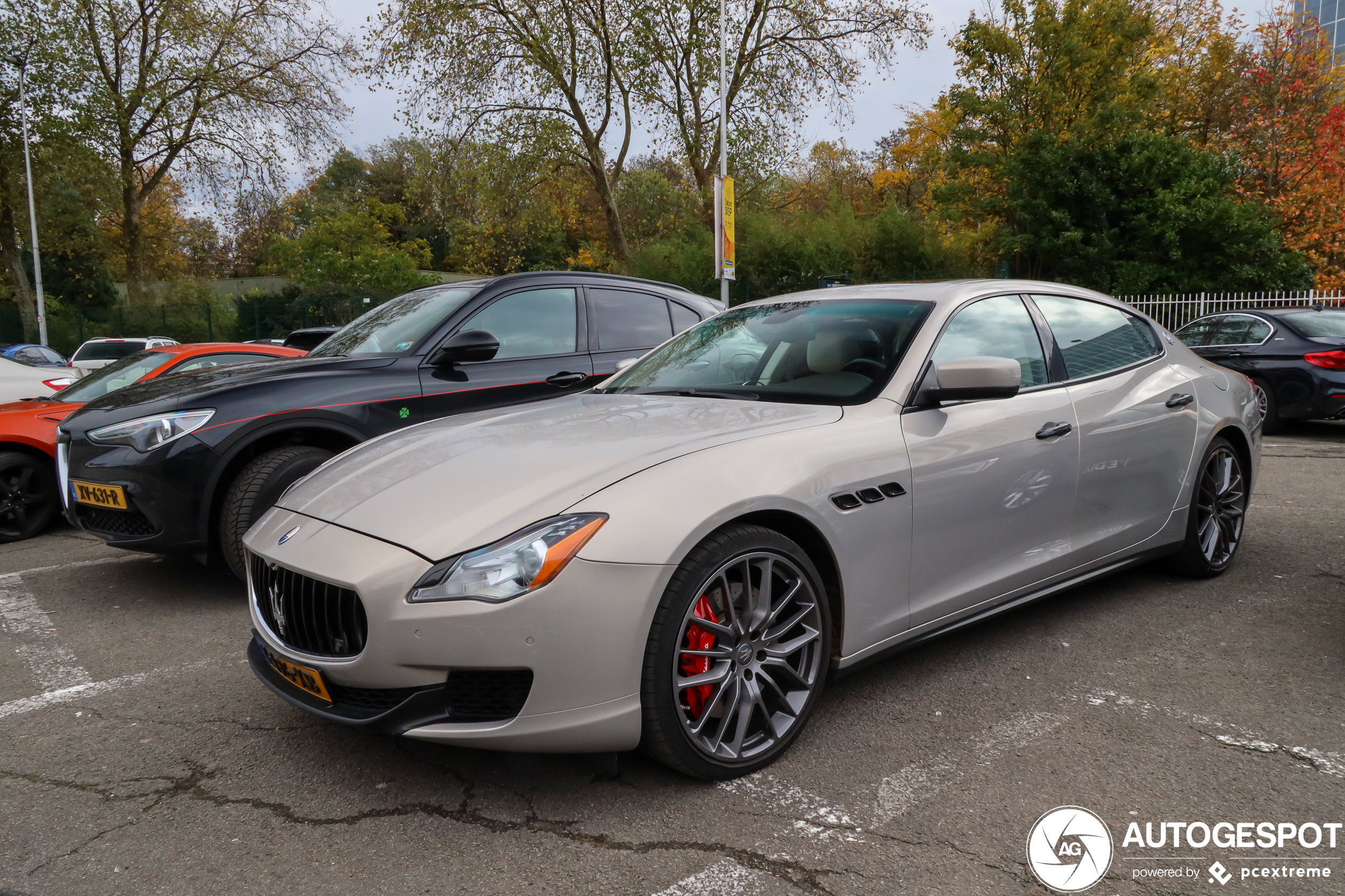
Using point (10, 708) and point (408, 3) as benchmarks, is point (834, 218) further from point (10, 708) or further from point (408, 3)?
point (10, 708)

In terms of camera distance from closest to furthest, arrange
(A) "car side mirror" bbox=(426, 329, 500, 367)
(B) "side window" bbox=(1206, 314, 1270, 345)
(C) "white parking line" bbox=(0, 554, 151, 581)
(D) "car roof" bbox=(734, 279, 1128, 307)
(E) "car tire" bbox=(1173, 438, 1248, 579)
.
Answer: (D) "car roof" bbox=(734, 279, 1128, 307) < (E) "car tire" bbox=(1173, 438, 1248, 579) < (A) "car side mirror" bbox=(426, 329, 500, 367) < (C) "white parking line" bbox=(0, 554, 151, 581) < (B) "side window" bbox=(1206, 314, 1270, 345)

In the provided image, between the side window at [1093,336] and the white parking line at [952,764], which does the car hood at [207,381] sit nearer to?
the side window at [1093,336]

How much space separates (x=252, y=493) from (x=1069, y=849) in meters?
3.83

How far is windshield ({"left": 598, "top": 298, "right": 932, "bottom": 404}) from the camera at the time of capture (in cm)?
327

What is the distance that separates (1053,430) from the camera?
3500mm

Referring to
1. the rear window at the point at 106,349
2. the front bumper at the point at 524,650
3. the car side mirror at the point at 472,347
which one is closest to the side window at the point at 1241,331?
the car side mirror at the point at 472,347

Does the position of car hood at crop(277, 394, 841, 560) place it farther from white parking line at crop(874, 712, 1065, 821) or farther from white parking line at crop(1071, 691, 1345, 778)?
white parking line at crop(1071, 691, 1345, 778)

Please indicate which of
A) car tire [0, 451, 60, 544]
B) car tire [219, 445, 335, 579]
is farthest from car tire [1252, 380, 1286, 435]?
car tire [0, 451, 60, 544]

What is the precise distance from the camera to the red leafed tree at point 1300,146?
24.2 metres

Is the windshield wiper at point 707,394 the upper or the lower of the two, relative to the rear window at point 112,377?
upper

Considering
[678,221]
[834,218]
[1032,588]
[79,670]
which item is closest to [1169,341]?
[1032,588]

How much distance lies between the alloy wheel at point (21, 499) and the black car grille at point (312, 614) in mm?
4752

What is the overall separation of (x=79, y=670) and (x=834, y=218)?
22.8 meters

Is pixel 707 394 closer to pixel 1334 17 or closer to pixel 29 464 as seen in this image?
pixel 29 464
